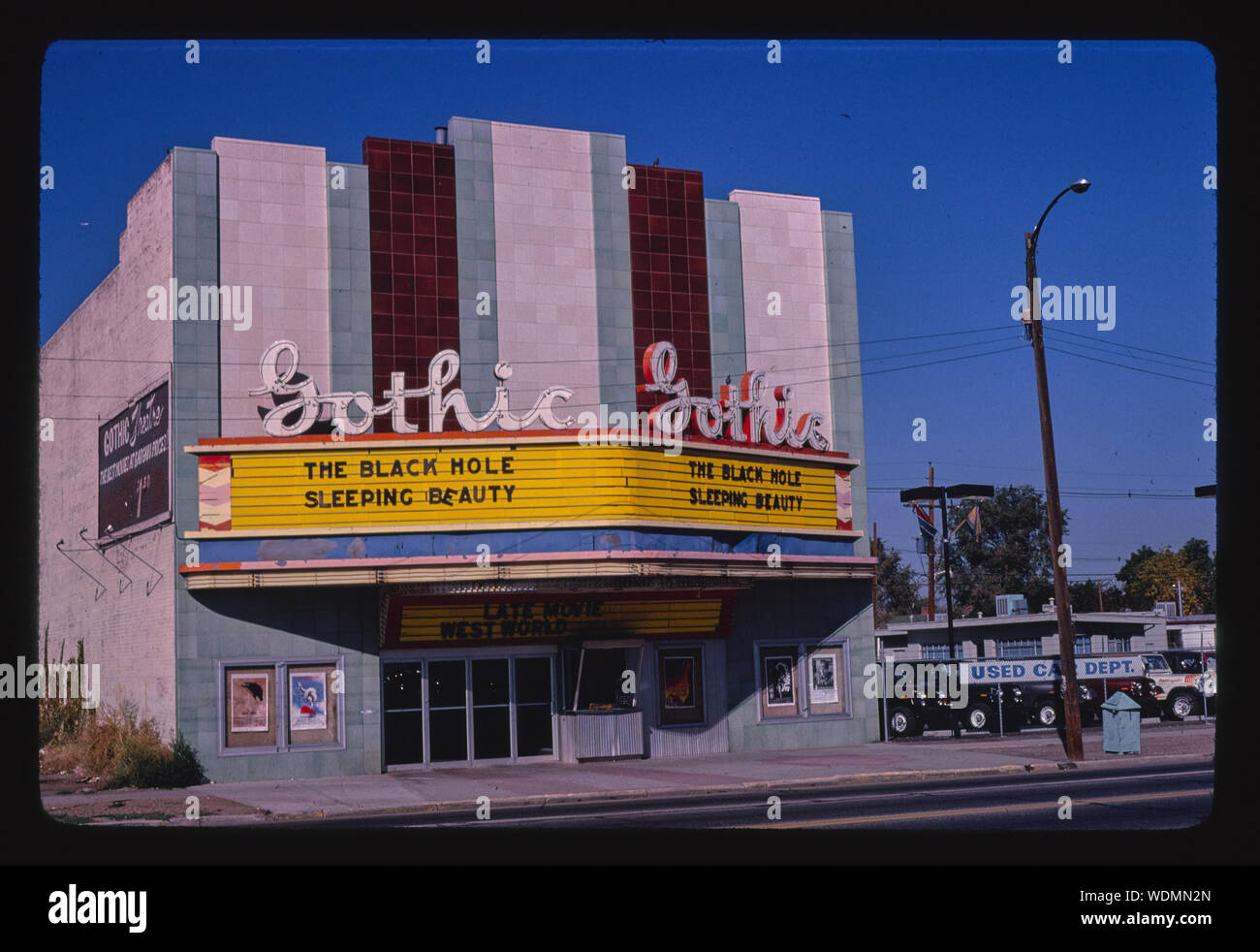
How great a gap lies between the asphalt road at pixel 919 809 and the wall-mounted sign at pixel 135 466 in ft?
30.6

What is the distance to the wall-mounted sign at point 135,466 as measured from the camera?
24.7m

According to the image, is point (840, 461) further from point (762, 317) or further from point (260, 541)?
point (260, 541)

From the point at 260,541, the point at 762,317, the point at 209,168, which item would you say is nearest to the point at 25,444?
the point at 260,541

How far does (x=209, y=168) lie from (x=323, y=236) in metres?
2.51

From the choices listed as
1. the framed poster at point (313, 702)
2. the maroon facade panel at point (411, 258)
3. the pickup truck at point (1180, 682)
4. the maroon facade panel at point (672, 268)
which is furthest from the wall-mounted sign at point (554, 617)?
the pickup truck at point (1180, 682)

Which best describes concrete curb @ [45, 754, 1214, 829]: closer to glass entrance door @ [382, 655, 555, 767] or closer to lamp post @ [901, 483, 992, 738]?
glass entrance door @ [382, 655, 555, 767]

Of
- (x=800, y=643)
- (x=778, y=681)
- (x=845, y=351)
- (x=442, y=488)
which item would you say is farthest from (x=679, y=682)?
(x=845, y=351)

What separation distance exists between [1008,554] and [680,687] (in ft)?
132

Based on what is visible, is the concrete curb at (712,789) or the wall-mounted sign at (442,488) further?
the wall-mounted sign at (442,488)

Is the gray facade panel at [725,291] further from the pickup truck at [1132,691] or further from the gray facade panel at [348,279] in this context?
the pickup truck at [1132,691]

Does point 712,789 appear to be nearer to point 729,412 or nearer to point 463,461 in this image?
point 463,461

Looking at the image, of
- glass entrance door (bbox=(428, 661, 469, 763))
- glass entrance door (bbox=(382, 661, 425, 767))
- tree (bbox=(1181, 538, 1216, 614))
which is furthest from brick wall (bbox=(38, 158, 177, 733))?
tree (bbox=(1181, 538, 1216, 614))

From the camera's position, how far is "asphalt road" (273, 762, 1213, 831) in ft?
47.4
